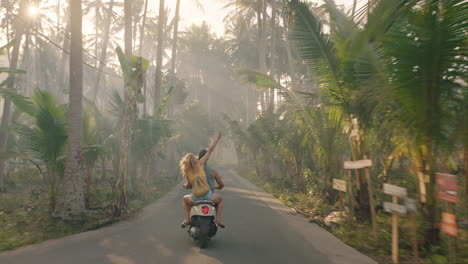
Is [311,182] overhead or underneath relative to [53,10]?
underneath

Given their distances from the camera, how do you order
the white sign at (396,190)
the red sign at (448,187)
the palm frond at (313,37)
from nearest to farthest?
the red sign at (448,187), the white sign at (396,190), the palm frond at (313,37)

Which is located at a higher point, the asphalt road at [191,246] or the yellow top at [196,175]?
the yellow top at [196,175]

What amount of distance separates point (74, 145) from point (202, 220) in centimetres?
439

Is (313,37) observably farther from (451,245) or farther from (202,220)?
(451,245)

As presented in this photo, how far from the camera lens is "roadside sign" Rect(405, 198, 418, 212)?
500 centimetres

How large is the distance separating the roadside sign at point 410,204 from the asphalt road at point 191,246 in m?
1.01

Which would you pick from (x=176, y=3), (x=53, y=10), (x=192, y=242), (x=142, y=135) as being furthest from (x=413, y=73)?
(x=53, y=10)

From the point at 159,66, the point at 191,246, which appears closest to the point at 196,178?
the point at 191,246

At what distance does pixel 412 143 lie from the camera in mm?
5961

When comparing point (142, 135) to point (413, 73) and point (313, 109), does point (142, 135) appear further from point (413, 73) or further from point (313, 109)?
point (413, 73)

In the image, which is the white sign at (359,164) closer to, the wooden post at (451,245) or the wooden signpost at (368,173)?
the wooden signpost at (368,173)

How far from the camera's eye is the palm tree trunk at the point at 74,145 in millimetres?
8156

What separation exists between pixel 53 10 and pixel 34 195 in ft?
83.5

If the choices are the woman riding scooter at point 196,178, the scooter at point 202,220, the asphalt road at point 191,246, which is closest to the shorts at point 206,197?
the woman riding scooter at point 196,178
